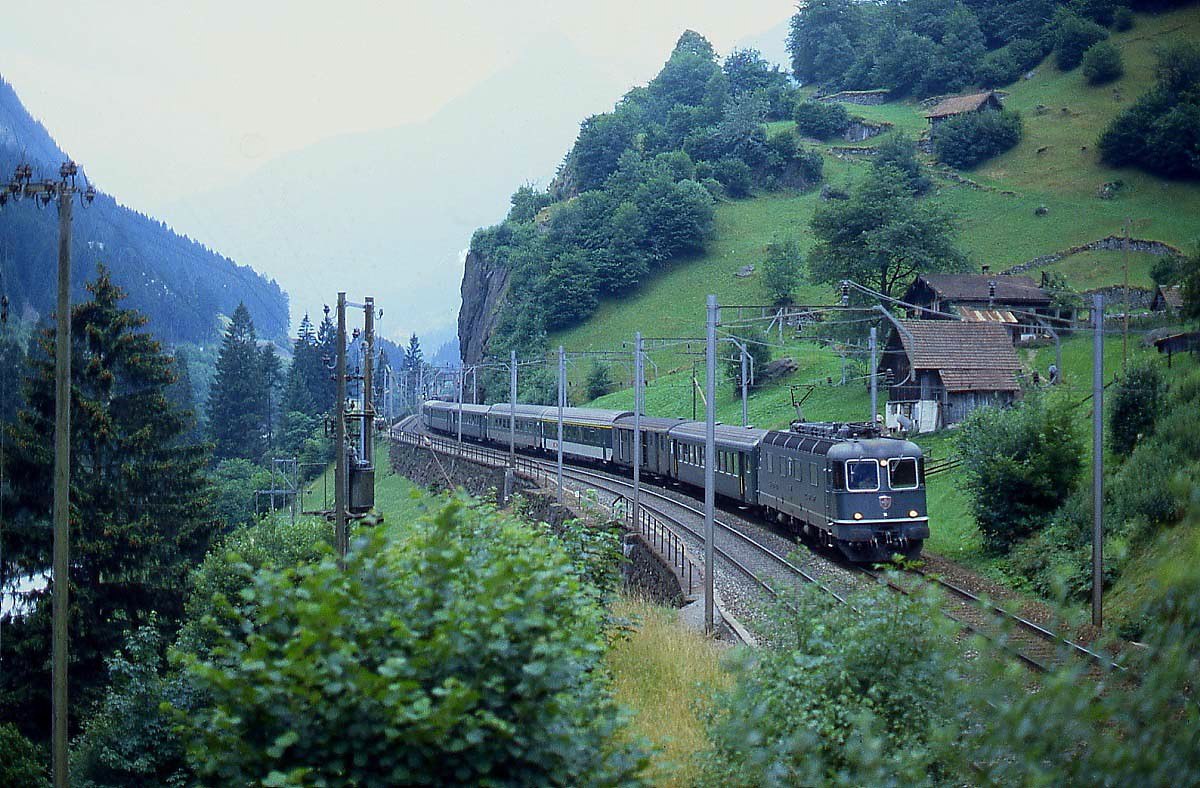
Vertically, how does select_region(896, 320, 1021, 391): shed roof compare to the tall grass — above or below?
above

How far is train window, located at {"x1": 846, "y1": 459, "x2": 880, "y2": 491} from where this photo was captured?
2461cm

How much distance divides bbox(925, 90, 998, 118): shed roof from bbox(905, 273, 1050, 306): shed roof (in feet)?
116

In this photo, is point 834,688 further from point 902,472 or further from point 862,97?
point 862,97

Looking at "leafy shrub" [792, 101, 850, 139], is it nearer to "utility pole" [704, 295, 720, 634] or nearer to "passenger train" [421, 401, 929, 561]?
"passenger train" [421, 401, 929, 561]

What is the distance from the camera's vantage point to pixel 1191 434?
1252 cm

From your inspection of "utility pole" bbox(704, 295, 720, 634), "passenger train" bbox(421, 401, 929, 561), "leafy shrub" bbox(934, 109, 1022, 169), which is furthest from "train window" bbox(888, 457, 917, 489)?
"leafy shrub" bbox(934, 109, 1022, 169)

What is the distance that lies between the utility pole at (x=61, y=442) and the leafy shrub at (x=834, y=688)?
34.2 feet

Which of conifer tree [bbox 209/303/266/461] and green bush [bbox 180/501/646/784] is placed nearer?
green bush [bbox 180/501/646/784]

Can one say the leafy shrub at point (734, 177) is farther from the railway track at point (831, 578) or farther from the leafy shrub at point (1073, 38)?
the railway track at point (831, 578)

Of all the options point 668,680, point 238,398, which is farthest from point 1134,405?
point 238,398

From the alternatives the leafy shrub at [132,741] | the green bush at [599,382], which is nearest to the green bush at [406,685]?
the leafy shrub at [132,741]

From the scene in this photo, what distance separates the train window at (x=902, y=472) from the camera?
81.5 ft

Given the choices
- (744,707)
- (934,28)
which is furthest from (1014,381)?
(934,28)

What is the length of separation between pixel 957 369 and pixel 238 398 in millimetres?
48380
